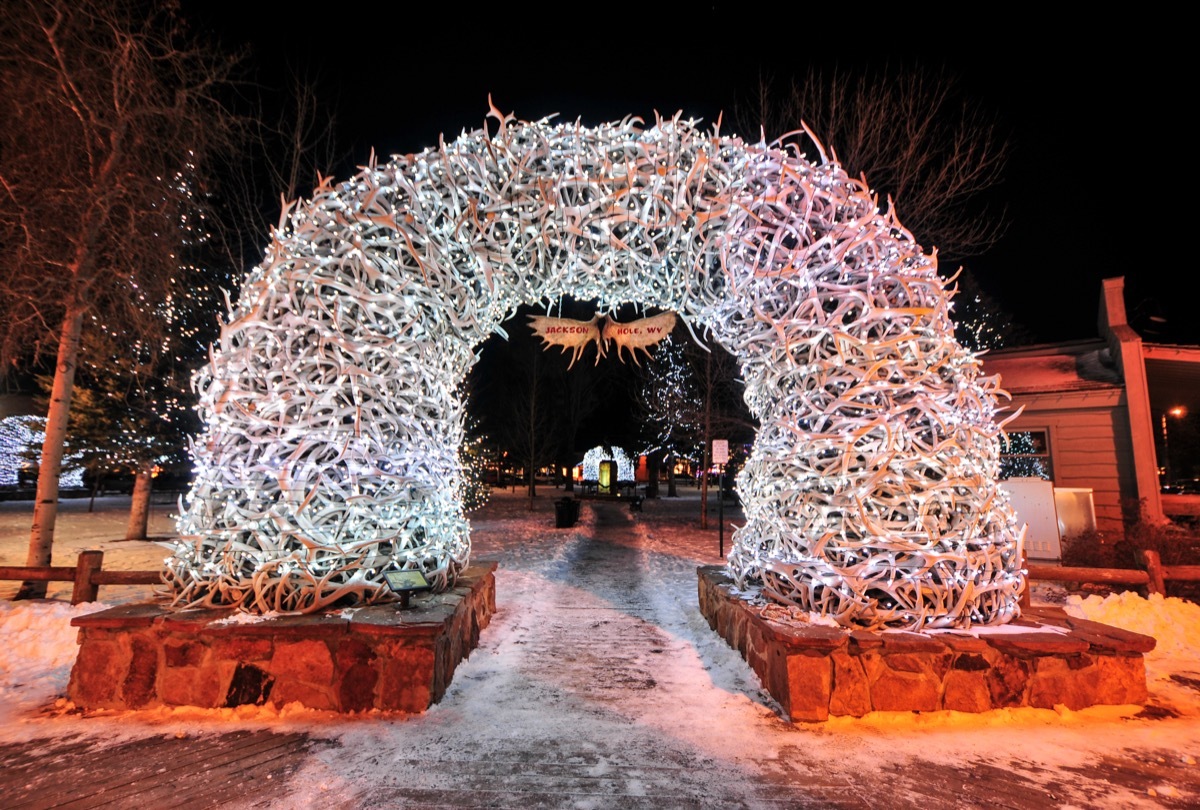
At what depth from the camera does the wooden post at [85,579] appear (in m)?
5.95

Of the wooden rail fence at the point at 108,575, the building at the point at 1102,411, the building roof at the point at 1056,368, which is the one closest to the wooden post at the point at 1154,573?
the wooden rail fence at the point at 108,575

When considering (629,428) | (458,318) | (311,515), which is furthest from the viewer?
(629,428)

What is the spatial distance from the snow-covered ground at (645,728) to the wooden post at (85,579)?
0.78 ft

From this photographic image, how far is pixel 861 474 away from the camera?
12.7ft

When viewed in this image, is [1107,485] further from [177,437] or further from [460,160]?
[177,437]

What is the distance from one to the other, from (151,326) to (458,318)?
5747mm

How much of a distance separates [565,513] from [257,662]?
12.2m

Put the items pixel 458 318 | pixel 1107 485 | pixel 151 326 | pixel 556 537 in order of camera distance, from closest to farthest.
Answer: pixel 458 318 < pixel 151 326 < pixel 1107 485 < pixel 556 537

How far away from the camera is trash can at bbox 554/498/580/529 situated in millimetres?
15734

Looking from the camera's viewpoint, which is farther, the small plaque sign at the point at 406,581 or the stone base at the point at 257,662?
the small plaque sign at the point at 406,581

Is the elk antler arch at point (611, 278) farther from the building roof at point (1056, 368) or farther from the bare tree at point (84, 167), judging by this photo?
the building roof at point (1056, 368)

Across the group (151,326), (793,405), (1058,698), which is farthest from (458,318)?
(151,326)

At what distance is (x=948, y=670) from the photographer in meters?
3.68

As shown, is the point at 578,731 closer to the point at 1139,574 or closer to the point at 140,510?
the point at 1139,574
